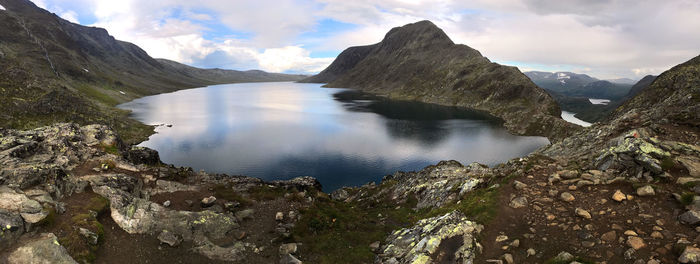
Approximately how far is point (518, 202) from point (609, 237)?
5598 millimetres

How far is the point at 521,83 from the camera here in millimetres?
166000

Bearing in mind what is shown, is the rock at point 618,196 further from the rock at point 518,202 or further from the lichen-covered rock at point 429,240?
the lichen-covered rock at point 429,240

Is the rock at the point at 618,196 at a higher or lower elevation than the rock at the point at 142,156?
higher

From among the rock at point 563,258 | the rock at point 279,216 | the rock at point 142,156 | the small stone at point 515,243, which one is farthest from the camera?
the rock at point 142,156

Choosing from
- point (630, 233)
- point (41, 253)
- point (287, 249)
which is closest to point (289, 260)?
point (287, 249)

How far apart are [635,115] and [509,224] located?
2994cm

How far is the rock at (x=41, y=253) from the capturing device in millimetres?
15367

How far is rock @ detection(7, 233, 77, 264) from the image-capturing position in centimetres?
1537

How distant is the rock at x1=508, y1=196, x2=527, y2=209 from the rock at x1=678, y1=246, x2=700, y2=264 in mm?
7902

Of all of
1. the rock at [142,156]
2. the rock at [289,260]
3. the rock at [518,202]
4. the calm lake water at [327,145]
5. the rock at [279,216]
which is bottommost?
the calm lake water at [327,145]

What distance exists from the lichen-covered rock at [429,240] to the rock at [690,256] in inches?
321

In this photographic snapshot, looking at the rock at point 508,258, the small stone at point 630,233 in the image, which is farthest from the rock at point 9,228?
the small stone at point 630,233

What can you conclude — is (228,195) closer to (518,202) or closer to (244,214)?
(244,214)

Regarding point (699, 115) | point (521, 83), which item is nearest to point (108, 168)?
point (699, 115)
